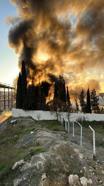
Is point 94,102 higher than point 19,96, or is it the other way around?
point 19,96

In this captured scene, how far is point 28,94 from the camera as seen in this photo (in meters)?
89.4

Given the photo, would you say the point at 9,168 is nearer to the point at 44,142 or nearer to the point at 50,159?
the point at 50,159

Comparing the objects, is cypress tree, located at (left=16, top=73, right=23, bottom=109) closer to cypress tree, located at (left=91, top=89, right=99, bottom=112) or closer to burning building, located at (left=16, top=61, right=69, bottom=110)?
burning building, located at (left=16, top=61, right=69, bottom=110)

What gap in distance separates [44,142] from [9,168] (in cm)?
531

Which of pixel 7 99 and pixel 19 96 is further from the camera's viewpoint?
pixel 7 99

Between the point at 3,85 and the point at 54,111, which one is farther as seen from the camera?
the point at 3,85

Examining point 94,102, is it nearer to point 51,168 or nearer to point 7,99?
point 7,99

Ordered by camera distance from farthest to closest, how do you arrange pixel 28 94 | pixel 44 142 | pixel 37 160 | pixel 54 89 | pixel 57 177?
1. pixel 54 89
2. pixel 28 94
3. pixel 44 142
4. pixel 37 160
5. pixel 57 177

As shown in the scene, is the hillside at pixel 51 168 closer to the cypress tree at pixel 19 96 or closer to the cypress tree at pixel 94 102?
the cypress tree at pixel 19 96

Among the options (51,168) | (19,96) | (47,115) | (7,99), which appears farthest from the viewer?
(7,99)

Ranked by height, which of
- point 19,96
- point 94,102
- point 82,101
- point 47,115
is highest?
point 19,96

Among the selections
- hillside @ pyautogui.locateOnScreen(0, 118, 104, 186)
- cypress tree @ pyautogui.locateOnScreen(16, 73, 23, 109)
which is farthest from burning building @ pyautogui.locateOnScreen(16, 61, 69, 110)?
hillside @ pyautogui.locateOnScreen(0, 118, 104, 186)

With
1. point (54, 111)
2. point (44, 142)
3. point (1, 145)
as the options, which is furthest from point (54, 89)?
point (44, 142)

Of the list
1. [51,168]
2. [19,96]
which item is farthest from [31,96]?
[51,168]
